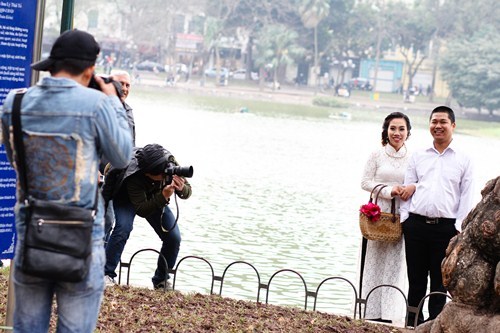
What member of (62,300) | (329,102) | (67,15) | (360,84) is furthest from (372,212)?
(360,84)

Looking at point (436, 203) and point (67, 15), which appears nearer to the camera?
point (67, 15)

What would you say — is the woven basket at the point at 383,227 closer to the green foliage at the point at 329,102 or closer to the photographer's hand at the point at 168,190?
the photographer's hand at the point at 168,190

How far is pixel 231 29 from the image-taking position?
6006cm

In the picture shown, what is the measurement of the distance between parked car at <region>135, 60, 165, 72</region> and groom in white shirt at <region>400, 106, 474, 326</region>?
178 feet

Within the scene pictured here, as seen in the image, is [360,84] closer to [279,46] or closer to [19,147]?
[279,46]

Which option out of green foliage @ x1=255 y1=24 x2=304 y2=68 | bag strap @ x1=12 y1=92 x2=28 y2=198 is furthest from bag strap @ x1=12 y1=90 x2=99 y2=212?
green foliage @ x1=255 y1=24 x2=304 y2=68

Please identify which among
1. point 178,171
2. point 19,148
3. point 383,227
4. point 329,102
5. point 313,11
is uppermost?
point 313,11

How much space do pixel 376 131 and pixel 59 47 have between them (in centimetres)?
4365

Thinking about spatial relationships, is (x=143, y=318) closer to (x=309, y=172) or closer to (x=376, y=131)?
(x=309, y=172)

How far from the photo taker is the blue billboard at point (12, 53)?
409 cm

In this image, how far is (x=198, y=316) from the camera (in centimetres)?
503

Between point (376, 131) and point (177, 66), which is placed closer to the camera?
point (376, 131)

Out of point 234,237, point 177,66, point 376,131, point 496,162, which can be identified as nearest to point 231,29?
point 177,66

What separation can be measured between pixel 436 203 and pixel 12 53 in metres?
2.46
